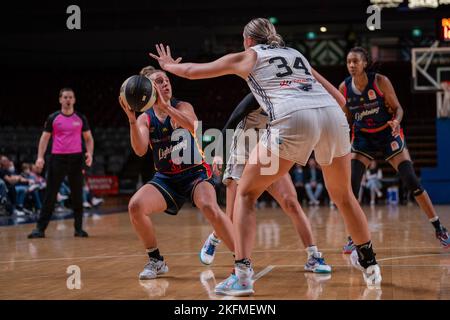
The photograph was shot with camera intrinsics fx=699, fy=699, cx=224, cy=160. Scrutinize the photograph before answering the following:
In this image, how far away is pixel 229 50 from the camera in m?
25.0

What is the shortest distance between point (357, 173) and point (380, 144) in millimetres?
400

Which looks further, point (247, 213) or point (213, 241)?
point (213, 241)

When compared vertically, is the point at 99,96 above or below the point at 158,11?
below

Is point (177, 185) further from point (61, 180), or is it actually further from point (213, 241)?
point (61, 180)

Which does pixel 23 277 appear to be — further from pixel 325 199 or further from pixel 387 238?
pixel 325 199

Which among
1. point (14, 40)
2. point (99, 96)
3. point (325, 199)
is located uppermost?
point (14, 40)

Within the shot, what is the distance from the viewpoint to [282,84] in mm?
4609

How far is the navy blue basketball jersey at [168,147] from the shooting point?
582 cm

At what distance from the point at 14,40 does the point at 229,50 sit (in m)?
8.06

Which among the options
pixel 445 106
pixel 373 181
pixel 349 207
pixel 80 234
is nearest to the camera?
pixel 349 207

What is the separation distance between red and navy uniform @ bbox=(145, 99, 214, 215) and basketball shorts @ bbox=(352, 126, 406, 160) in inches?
84.9

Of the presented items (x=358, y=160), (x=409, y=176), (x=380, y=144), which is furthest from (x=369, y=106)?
(x=409, y=176)

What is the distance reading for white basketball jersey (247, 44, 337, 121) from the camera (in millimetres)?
4566
